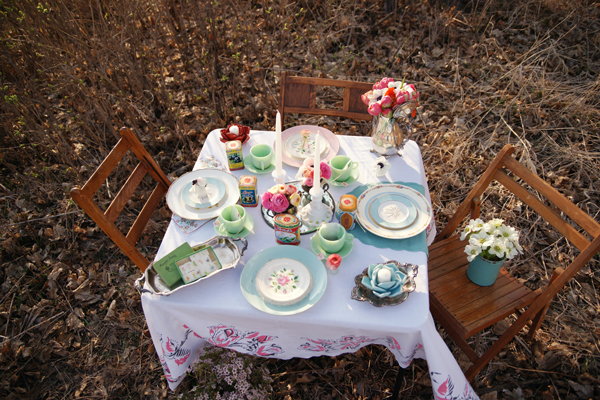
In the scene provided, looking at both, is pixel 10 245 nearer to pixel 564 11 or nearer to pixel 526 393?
pixel 526 393

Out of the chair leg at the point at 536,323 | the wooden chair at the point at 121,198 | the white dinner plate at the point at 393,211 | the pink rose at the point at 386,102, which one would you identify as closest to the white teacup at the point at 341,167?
the white dinner plate at the point at 393,211

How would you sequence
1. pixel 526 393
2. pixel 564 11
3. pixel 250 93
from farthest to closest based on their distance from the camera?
1. pixel 564 11
2. pixel 250 93
3. pixel 526 393

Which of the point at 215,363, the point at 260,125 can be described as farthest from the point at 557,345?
the point at 260,125

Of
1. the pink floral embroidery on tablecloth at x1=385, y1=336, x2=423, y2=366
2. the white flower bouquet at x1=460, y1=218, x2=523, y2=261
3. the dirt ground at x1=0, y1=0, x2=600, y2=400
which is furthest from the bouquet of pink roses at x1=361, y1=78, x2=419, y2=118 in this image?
the dirt ground at x1=0, y1=0, x2=600, y2=400

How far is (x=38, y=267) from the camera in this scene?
271cm

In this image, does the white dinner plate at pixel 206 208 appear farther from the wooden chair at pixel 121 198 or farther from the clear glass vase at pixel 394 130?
the clear glass vase at pixel 394 130

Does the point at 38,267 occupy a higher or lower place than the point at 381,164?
lower

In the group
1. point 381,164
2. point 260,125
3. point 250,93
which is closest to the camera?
point 381,164

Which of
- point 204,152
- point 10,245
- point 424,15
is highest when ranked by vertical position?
point 424,15

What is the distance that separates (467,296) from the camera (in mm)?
1882

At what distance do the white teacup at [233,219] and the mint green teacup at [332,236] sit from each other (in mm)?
374

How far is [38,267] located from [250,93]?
2535 millimetres

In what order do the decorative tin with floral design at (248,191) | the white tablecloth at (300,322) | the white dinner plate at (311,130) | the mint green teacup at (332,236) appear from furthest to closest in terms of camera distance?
the white dinner plate at (311,130) < the decorative tin with floral design at (248,191) < the mint green teacup at (332,236) < the white tablecloth at (300,322)

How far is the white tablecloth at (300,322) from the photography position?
138cm
